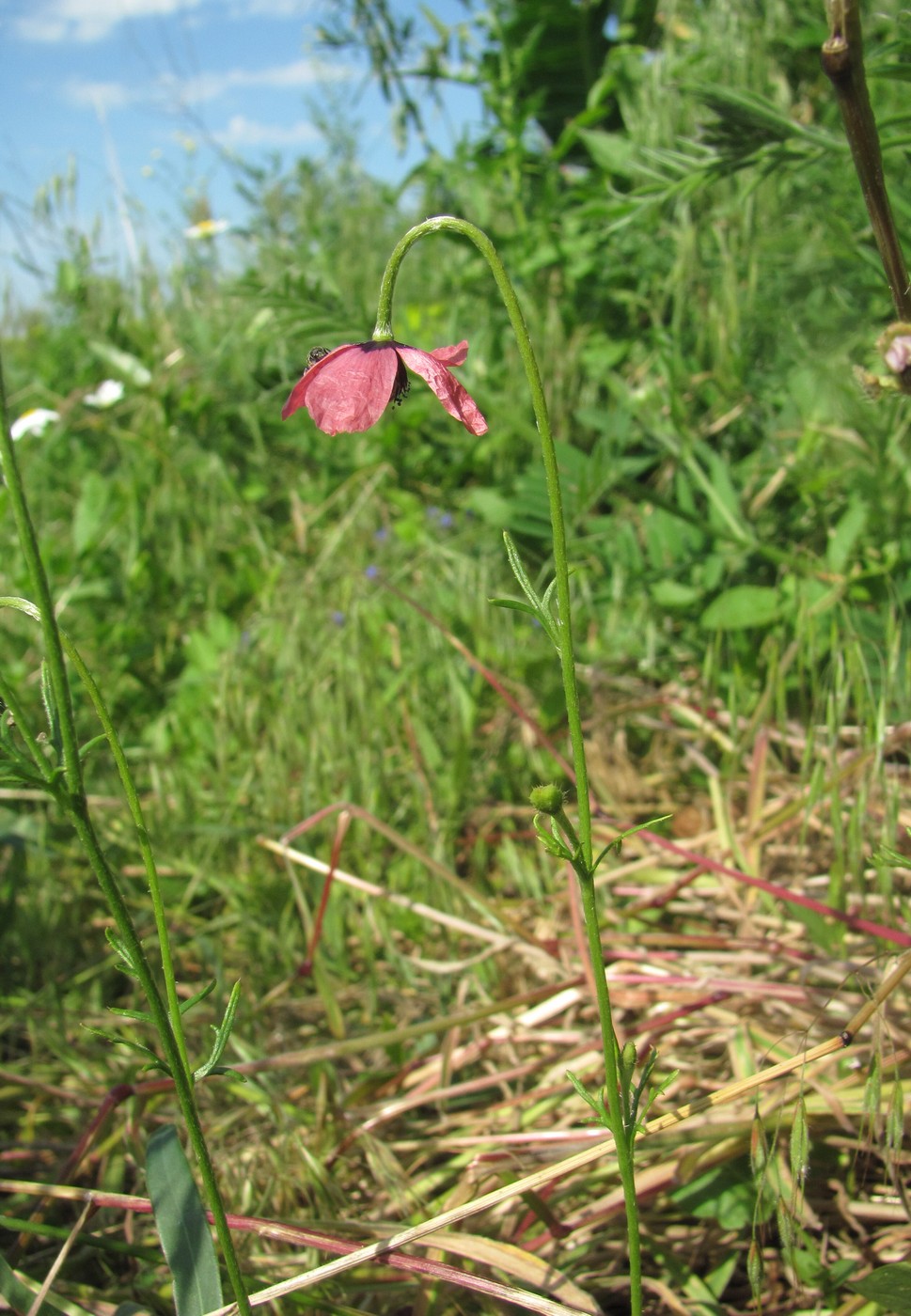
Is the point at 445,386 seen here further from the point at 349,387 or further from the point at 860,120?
the point at 860,120

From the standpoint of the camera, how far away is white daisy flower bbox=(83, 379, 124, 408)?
10.9 feet

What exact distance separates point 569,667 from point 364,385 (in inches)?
10.8

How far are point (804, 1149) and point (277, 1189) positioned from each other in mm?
693

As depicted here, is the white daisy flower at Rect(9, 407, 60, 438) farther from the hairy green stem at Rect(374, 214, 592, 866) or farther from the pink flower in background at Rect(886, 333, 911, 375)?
the pink flower in background at Rect(886, 333, 911, 375)

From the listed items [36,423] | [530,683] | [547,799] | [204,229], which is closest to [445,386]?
[547,799]

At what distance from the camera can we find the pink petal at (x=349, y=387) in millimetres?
794

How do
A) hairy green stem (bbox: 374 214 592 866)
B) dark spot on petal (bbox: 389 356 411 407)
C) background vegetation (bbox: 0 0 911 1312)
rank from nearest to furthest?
1. hairy green stem (bbox: 374 214 592 866)
2. dark spot on petal (bbox: 389 356 411 407)
3. background vegetation (bbox: 0 0 911 1312)

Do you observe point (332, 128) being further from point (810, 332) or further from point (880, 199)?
point (880, 199)

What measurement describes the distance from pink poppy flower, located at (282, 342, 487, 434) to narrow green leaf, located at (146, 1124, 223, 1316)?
677 mm

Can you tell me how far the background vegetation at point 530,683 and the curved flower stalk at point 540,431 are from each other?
0.80ft

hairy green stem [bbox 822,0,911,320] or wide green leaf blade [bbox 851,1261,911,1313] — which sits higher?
hairy green stem [bbox 822,0,911,320]

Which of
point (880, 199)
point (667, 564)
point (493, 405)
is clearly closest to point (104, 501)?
point (493, 405)

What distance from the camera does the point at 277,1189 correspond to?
126cm

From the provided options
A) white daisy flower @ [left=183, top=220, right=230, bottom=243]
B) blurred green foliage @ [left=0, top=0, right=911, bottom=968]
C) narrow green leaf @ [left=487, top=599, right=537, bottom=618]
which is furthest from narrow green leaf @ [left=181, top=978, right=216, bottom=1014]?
white daisy flower @ [left=183, top=220, right=230, bottom=243]
